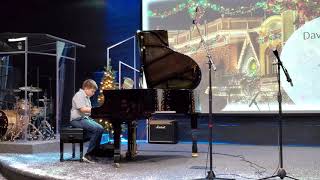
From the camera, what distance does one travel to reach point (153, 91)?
568 cm

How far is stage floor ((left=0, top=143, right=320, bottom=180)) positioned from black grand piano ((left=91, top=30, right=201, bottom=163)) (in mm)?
436

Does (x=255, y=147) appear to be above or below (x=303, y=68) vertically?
below

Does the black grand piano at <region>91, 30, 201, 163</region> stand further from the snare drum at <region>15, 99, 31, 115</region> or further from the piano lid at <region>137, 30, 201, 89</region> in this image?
the snare drum at <region>15, 99, 31, 115</region>

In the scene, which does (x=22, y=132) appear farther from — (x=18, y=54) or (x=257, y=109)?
(x=257, y=109)

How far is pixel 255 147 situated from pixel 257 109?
70 centimetres

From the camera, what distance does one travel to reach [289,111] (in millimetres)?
7844

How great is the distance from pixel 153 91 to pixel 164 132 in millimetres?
2385

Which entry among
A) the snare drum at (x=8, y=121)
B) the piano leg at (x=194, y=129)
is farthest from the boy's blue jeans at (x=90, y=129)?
the snare drum at (x=8, y=121)

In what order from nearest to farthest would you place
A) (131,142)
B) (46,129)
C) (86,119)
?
(86,119)
(131,142)
(46,129)

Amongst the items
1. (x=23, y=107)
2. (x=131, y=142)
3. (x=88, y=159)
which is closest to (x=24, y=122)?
(x=23, y=107)

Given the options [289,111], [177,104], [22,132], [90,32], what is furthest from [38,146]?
[289,111]

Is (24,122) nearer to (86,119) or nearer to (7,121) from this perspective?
(7,121)

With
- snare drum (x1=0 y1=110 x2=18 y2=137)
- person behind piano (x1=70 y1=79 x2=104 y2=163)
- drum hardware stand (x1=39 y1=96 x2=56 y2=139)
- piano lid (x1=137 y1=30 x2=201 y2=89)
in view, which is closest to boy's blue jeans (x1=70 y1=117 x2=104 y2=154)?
person behind piano (x1=70 y1=79 x2=104 y2=163)

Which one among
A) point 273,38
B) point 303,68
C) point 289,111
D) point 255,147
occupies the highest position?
point 273,38
